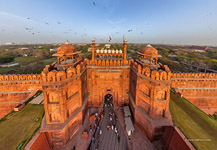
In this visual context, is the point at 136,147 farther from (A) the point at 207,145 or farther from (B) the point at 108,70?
(B) the point at 108,70

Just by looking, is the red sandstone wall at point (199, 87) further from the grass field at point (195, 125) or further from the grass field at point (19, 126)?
the grass field at point (19, 126)

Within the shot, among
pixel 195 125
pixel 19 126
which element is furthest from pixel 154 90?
pixel 19 126

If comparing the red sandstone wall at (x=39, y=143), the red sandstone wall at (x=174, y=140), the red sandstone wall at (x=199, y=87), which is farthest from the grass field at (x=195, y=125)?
the red sandstone wall at (x=39, y=143)

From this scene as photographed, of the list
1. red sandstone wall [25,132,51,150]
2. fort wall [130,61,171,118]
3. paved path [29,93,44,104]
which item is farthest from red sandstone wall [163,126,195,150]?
paved path [29,93,44,104]

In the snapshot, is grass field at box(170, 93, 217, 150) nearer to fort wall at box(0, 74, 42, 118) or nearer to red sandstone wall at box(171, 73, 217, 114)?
red sandstone wall at box(171, 73, 217, 114)

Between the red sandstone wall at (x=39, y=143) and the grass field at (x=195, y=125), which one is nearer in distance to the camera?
the red sandstone wall at (x=39, y=143)

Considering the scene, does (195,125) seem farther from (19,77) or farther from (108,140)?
(19,77)
